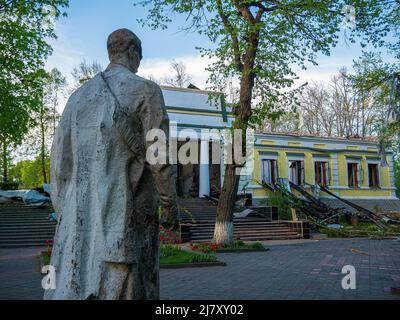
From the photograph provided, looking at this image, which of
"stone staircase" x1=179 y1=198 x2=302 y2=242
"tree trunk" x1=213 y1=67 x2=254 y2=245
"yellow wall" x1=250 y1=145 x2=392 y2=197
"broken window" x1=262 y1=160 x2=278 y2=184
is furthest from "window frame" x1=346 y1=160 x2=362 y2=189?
"tree trunk" x1=213 y1=67 x2=254 y2=245

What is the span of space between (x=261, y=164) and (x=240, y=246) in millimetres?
12671

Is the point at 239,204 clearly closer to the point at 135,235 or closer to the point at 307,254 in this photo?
the point at 307,254

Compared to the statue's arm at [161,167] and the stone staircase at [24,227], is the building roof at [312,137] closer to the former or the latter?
the stone staircase at [24,227]

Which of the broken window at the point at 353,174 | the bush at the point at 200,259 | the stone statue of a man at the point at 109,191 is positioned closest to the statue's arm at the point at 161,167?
the stone statue of a man at the point at 109,191

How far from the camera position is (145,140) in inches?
98.7

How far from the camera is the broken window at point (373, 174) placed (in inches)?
1144

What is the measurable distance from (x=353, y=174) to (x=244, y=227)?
13.9 m

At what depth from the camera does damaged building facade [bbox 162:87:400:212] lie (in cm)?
2302

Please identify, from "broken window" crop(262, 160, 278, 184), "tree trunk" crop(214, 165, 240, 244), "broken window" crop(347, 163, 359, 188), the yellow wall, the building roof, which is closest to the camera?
"tree trunk" crop(214, 165, 240, 244)

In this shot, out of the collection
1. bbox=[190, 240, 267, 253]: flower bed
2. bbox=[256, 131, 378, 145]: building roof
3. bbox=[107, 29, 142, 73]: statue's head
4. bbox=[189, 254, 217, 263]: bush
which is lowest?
bbox=[190, 240, 267, 253]: flower bed

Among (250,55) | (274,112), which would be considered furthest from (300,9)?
(274,112)

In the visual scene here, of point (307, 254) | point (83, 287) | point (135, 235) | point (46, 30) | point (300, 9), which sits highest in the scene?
point (46, 30)

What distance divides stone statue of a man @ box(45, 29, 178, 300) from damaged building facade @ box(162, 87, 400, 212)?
19.4m

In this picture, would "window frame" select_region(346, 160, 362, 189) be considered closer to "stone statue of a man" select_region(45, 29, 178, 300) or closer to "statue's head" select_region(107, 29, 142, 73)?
"statue's head" select_region(107, 29, 142, 73)
